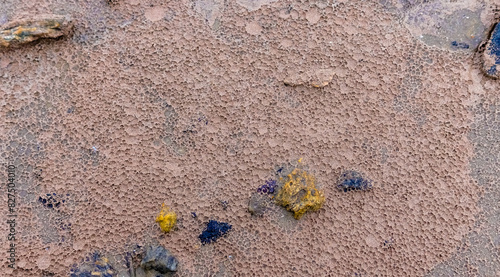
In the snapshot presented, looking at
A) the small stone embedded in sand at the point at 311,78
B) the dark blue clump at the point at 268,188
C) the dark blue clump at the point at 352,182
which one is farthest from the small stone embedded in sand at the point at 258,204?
the small stone embedded in sand at the point at 311,78

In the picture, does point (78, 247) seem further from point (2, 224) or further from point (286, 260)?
point (286, 260)

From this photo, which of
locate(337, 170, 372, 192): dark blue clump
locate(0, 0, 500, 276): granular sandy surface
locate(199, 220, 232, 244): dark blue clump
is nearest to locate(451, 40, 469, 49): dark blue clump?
locate(0, 0, 500, 276): granular sandy surface

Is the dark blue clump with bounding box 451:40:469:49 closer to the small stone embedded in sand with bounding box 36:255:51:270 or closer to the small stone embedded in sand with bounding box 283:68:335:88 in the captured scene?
the small stone embedded in sand with bounding box 283:68:335:88

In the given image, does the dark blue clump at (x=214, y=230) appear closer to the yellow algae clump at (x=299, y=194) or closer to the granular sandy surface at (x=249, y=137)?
the granular sandy surface at (x=249, y=137)

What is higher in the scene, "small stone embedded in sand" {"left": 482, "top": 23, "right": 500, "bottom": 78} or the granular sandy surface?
"small stone embedded in sand" {"left": 482, "top": 23, "right": 500, "bottom": 78}

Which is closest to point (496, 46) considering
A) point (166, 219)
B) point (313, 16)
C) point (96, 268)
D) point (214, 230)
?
point (313, 16)

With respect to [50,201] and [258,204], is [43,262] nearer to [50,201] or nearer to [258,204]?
[50,201]
